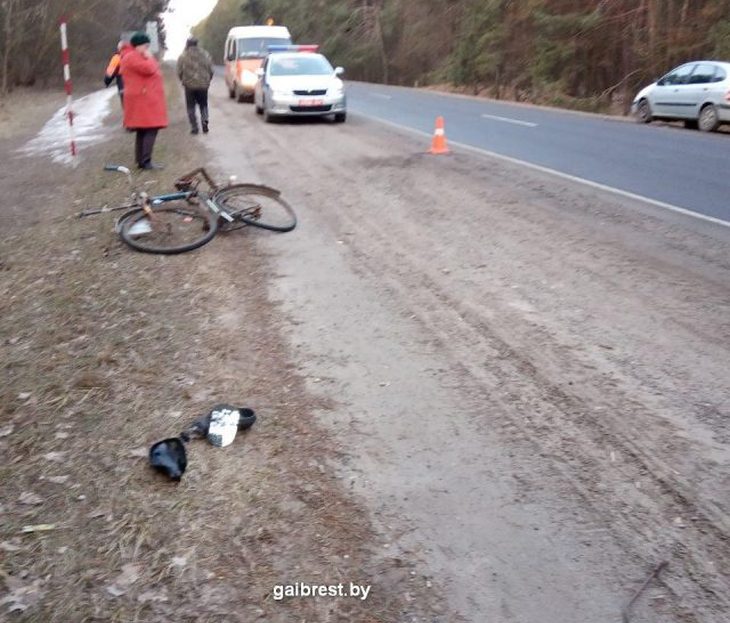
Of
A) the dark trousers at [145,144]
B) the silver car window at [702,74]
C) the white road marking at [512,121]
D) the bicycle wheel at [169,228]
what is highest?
the silver car window at [702,74]

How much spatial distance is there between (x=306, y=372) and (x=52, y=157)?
12582 millimetres

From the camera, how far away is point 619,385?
4.84 m

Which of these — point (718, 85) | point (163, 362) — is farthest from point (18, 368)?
point (718, 85)

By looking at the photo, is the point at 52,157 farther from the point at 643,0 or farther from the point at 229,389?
the point at 643,0

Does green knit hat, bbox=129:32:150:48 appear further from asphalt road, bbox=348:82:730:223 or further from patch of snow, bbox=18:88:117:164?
asphalt road, bbox=348:82:730:223

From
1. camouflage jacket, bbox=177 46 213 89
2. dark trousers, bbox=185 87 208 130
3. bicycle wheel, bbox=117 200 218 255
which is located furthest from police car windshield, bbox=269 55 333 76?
bicycle wheel, bbox=117 200 218 255

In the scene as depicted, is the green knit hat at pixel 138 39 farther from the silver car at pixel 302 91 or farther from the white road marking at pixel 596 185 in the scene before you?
the silver car at pixel 302 91

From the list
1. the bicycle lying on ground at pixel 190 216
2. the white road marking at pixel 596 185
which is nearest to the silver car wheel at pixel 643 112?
the white road marking at pixel 596 185

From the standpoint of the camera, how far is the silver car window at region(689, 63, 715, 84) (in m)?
19.5

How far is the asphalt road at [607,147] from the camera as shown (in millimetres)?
11180

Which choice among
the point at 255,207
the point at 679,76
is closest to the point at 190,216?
the point at 255,207

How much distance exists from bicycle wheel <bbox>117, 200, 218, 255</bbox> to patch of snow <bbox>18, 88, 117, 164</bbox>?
7.63 m

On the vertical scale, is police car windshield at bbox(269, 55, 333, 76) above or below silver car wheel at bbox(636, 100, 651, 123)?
above

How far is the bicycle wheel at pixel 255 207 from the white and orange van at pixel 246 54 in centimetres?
1770
